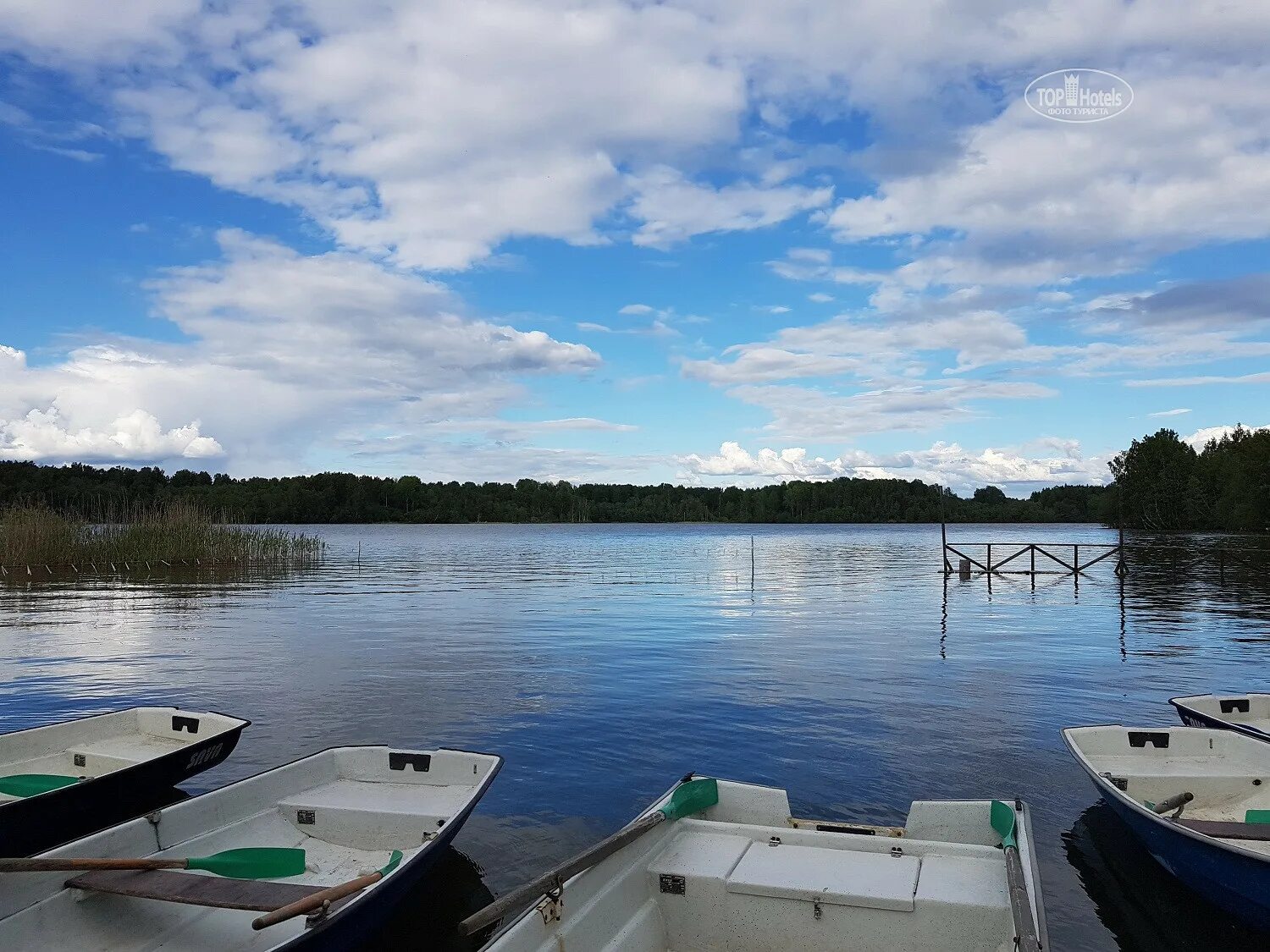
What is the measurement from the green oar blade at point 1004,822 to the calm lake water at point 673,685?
1082 mm

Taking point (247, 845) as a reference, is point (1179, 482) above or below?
above

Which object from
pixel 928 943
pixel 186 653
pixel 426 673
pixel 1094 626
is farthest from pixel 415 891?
pixel 1094 626

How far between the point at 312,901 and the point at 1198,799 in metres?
8.69

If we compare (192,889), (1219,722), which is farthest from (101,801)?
(1219,722)

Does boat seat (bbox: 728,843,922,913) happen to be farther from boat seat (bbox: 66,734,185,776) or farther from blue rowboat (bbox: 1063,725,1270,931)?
boat seat (bbox: 66,734,185,776)

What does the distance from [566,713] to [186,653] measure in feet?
39.7

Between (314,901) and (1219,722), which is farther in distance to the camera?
(1219,722)

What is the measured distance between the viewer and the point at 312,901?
589 centimetres

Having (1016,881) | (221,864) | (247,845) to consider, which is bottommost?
(247,845)

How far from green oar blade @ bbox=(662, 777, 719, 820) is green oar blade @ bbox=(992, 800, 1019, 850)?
245cm

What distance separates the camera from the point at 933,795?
36.4ft

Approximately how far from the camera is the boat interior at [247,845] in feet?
19.7

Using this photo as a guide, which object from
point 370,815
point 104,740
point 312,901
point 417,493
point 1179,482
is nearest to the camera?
point 312,901

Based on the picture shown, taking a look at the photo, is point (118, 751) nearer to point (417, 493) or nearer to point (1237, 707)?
point (1237, 707)
